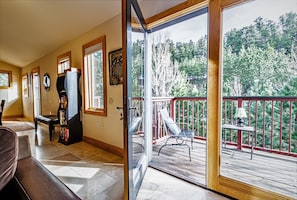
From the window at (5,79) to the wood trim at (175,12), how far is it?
8429 mm

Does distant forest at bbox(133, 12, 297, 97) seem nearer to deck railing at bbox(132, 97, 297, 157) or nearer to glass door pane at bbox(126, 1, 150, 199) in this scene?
glass door pane at bbox(126, 1, 150, 199)

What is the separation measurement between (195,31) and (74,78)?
2.82 m

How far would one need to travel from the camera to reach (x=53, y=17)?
11.2ft

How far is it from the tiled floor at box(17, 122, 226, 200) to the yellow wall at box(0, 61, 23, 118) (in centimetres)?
643

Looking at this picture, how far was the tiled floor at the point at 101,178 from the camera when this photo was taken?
1873 mm

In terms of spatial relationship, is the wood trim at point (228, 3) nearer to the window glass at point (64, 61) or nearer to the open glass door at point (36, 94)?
the window glass at point (64, 61)

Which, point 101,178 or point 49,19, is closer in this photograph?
point 101,178

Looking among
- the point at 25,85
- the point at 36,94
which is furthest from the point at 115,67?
the point at 25,85

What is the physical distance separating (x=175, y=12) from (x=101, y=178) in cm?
223

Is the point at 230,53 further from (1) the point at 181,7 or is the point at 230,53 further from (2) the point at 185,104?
(2) the point at 185,104

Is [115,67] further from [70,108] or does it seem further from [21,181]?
[21,181]

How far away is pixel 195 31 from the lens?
12.9ft

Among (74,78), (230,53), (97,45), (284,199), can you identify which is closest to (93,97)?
(74,78)

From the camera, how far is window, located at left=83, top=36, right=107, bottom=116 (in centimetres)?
350
